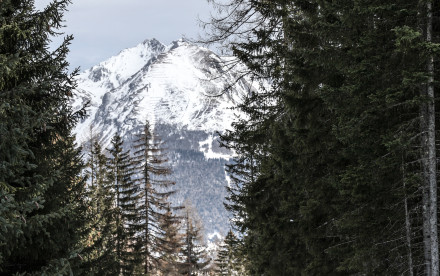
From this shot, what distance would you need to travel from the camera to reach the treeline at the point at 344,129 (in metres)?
5.57

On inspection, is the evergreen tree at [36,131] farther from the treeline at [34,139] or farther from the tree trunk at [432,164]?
the tree trunk at [432,164]

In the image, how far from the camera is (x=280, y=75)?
10.2 meters

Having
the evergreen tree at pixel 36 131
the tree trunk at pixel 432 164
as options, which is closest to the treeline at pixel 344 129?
the tree trunk at pixel 432 164

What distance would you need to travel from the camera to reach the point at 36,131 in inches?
302

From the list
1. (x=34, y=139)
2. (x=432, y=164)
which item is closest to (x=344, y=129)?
(x=432, y=164)

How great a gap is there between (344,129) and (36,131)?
5942mm

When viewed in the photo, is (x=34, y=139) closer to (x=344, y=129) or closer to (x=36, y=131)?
(x=36, y=131)

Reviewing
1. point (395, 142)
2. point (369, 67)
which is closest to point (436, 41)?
point (369, 67)

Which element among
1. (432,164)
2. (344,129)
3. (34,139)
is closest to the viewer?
(432,164)

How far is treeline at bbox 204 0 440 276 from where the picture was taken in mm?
5574

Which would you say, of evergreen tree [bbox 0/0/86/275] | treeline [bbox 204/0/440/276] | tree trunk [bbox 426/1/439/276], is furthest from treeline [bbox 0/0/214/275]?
tree trunk [bbox 426/1/439/276]

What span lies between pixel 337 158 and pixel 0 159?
6557mm

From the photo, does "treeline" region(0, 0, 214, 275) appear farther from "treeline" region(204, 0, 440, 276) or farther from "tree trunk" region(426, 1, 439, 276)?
"tree trunk" region(426, 1, 439, 276)

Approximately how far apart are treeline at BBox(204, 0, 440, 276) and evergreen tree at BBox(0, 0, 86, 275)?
4.02 metres
